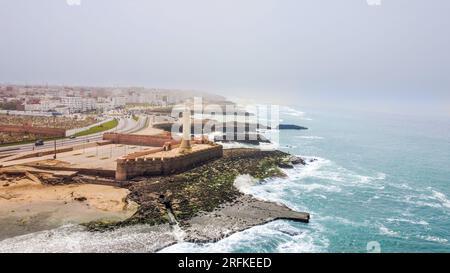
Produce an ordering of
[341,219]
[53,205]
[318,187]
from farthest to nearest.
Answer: [318,187] < [341,219] < [53,205]

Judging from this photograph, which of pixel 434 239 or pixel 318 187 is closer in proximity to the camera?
pixel 434 239

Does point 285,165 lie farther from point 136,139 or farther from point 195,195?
point 136,139

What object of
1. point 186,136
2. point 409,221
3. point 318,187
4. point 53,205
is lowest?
point 409,221

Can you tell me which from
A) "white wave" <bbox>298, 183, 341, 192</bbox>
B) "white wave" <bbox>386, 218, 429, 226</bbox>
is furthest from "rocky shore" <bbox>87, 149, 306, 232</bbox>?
"white wave" <bbox>386, 218, 429, 226</bbox>

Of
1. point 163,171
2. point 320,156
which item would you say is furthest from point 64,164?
point 320,156

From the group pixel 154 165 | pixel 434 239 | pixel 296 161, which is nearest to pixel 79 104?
pixel 296 161
